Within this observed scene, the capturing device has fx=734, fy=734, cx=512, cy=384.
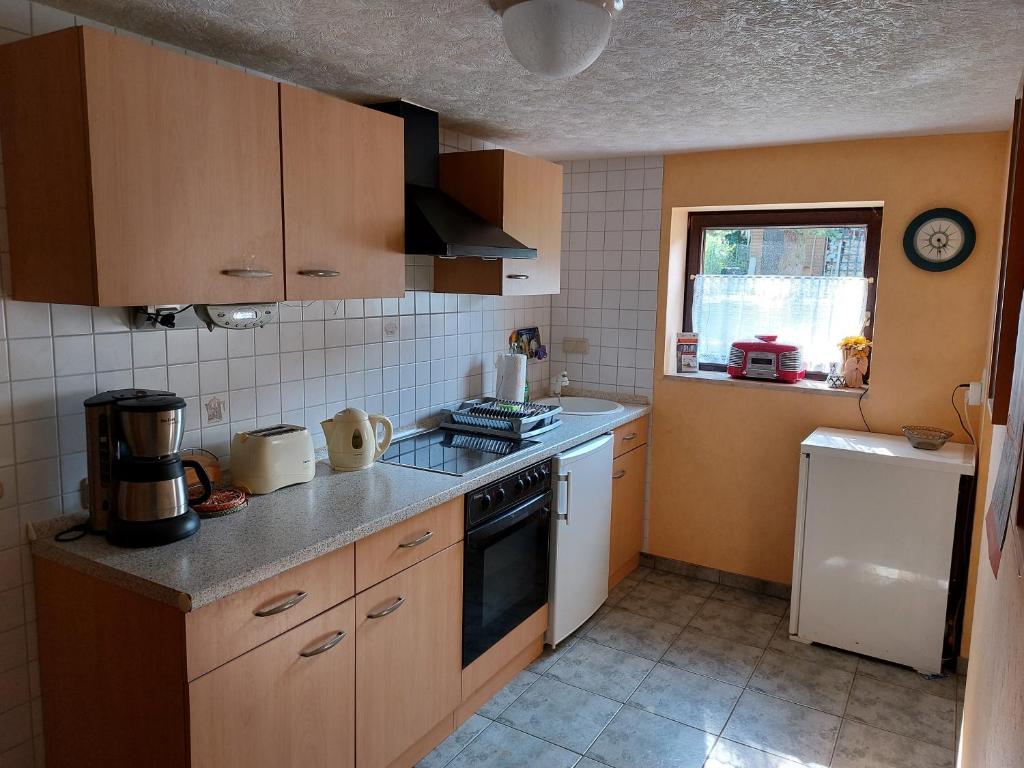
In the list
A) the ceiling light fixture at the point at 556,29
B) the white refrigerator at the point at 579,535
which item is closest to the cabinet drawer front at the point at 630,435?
the white refrigerator at the point at 579,535

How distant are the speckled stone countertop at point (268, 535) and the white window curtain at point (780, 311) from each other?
1.84m

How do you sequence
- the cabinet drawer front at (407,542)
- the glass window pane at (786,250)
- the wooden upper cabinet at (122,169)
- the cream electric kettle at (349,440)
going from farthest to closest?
the glass window pane at (786,250) < the cream electric kettle at (349,440) < the cabinet drawer front at (407,542) < the wooden upper cabinet at (122,169)

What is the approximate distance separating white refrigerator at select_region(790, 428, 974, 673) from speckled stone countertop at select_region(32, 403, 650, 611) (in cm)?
145

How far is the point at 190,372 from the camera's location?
7.16 ft

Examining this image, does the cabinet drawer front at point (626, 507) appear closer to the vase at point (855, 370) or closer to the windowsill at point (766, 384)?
the windowsill at point (766, 384)

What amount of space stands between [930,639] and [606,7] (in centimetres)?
273

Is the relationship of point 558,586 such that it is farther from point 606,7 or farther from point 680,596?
point 606,7

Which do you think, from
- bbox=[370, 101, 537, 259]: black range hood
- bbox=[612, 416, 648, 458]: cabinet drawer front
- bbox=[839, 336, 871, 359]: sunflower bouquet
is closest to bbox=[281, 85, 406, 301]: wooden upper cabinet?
bbox=[370, 101, 537, 259]: black range hood

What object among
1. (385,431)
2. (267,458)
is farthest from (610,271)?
(267,458)

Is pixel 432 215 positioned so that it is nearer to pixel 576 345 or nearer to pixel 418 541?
pixel 418 541

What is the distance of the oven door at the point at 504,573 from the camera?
2529mm

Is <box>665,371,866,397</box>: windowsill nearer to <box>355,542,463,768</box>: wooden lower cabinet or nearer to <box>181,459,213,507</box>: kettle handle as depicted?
<box>355,542,463,768</box>: wooden lower cabinet

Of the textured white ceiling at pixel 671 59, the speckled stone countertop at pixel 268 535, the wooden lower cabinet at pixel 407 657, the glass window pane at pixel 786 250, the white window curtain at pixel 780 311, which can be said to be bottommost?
the wooden lower cabinet at pixel 407 657

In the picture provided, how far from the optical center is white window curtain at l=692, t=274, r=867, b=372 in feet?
11.7
